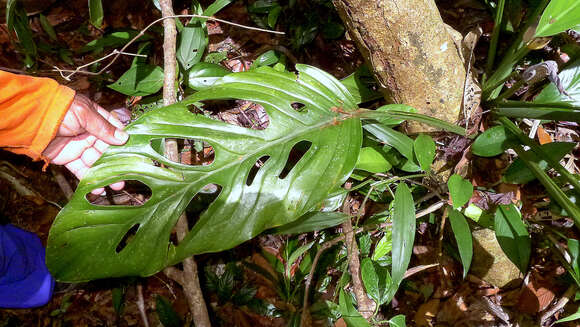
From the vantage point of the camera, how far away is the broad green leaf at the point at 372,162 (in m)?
1.26

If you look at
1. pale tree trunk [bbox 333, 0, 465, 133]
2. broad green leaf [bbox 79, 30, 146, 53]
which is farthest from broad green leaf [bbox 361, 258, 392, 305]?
broad green leaf [bbox 79, 30, 146, 53]

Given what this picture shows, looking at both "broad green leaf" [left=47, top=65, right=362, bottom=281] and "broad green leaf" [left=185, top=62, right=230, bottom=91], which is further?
"broad green leaf" [left=185, top=62, right=230, bottom=91]

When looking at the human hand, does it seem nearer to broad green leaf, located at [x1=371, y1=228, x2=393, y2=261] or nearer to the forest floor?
the forest floor

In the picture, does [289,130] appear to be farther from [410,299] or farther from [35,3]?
[35,3]

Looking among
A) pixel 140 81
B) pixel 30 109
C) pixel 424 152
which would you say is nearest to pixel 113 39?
pixel 140 81

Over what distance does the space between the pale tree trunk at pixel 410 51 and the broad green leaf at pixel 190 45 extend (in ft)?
2.18

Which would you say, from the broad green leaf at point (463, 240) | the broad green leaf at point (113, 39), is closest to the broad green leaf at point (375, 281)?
the broad green leaf at point (463, 240)

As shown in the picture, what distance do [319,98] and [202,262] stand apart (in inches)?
37.3

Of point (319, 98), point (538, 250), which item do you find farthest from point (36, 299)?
point (538, 250)

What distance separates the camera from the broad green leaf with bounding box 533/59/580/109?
45.7 inches

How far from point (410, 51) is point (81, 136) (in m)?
1.05

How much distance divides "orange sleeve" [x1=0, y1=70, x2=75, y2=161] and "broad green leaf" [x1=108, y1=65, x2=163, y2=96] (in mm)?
489

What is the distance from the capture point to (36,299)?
170cm

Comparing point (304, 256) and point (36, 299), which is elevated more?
point (304, 256)
